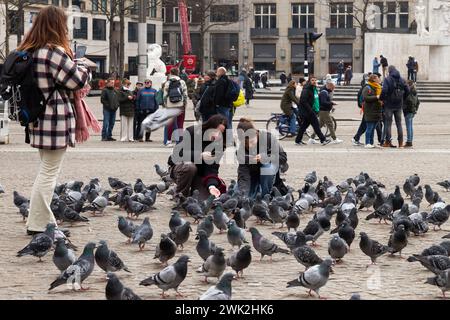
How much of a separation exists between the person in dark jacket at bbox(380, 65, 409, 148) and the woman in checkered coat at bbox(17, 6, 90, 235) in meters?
14.7

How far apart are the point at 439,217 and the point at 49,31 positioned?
4.55 meters

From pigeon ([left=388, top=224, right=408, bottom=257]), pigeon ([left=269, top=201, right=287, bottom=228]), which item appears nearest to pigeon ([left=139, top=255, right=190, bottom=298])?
pigeon ([left=388, top=224, right=408, bottom=257])

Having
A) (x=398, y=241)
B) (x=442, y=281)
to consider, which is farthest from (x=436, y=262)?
(x=398, y=241)

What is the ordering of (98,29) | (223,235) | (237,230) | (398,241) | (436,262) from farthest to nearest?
(98,29) → (223,235) → (237,230) → (398,241) → (436,262)

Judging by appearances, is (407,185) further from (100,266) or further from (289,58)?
(289,58)

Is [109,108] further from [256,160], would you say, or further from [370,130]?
[256,160]

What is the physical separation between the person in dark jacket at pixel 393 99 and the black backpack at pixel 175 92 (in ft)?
15.2

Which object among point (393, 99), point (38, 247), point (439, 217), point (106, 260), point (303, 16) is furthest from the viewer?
point (303, 16)

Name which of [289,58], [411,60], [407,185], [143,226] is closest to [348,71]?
[411,60]

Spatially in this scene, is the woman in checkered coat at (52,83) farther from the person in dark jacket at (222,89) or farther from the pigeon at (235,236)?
the person in dark jacket at (222,89)

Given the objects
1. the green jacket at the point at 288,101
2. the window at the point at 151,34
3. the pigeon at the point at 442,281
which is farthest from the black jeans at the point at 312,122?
the window at the point at 151,34

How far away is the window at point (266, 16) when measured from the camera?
99000 millimetres

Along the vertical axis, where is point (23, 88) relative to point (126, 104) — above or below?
above

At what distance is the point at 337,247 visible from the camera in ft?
29.6
